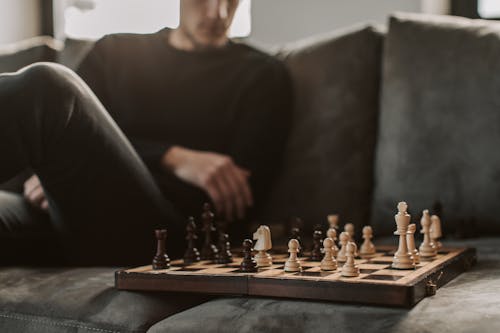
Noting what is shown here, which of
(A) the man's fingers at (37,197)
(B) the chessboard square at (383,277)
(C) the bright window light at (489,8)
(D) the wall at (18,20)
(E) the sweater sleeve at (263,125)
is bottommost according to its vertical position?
(B) the chessboard square at (383,277)

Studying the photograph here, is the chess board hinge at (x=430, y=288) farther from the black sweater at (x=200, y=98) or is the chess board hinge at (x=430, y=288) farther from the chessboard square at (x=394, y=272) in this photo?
the black sweater at (x=200, y=98)

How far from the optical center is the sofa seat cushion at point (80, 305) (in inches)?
45.2

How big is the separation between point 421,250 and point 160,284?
56 cm

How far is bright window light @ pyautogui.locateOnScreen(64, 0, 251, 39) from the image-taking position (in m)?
2.58

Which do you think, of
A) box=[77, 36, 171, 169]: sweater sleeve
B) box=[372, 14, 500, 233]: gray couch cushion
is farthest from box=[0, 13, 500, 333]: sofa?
box=[77, 36, 171, 169]: sweater sleeve

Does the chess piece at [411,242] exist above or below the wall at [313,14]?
below

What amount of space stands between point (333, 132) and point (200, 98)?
0.42m

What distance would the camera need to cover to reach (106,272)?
1421mm

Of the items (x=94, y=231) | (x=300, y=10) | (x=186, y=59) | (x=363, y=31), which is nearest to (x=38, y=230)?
(x=94, y=231)

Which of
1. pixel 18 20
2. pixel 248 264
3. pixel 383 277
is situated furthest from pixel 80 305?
pixel 18 20

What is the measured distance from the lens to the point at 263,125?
198 cm

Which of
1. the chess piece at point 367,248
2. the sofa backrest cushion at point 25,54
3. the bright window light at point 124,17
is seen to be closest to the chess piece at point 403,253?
the chess piece at point 367,248

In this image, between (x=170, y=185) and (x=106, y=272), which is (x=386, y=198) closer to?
(x=170, y=185)

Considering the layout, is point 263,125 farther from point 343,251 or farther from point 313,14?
point 313,14
